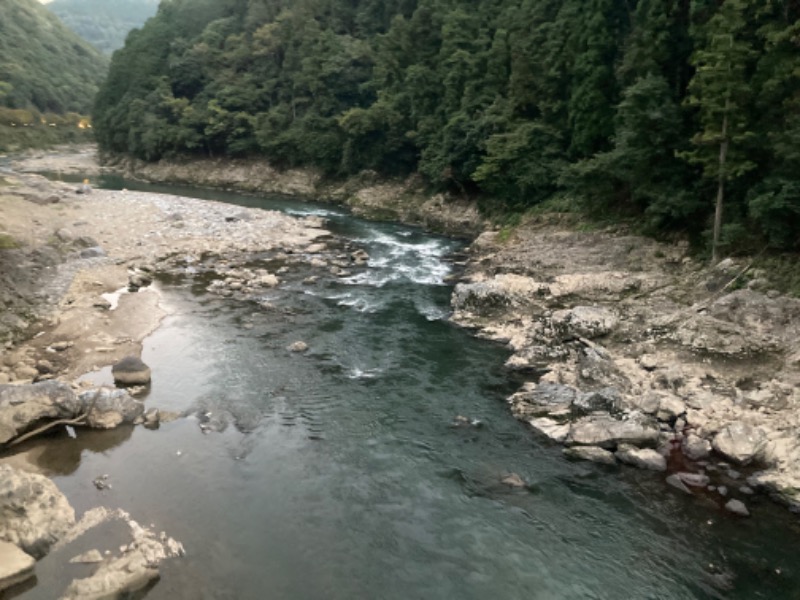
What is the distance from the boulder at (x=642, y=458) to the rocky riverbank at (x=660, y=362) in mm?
26

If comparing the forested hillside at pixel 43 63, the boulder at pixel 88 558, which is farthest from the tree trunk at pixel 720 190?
the forested hillside at pixel 43 63

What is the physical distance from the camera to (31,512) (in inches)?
396

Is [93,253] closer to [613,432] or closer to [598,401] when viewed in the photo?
[598,401]

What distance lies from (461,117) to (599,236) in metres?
15.8

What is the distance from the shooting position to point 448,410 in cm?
1520

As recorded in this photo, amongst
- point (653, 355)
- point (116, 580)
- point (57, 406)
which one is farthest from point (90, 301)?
point (653, 355)

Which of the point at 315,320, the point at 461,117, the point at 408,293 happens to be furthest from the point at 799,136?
the point at 461,117

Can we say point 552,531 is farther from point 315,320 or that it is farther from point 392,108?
point 392,108

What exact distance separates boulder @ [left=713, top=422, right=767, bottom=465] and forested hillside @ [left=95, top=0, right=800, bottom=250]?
811 cm

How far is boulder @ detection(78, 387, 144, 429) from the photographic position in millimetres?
13734

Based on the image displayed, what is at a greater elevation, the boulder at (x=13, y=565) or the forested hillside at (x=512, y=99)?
the forested hillside at (x=512, y=99)

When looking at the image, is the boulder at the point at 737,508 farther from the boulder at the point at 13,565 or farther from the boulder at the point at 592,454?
the boulder at the point at 13,565

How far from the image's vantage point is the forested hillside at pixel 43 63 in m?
113

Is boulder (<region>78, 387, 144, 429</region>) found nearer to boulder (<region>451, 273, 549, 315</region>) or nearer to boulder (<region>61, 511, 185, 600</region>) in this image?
boulder (<region>61, 511, 185, 600</region>)
